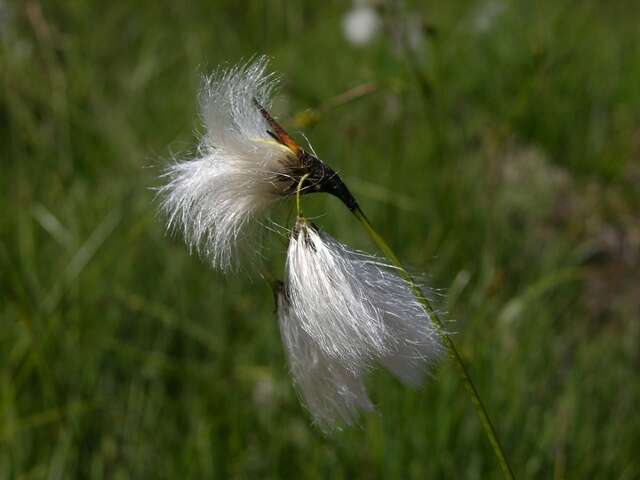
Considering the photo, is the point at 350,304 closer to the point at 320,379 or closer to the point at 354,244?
the point at 320,379

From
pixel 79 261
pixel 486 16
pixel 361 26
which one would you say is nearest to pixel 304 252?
pixel 79 261

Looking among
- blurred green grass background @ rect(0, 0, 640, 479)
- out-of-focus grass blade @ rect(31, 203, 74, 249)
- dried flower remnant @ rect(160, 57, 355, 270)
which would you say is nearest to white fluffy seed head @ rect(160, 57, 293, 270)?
dried flower remnant @ rect(160, 57, 355, 270)

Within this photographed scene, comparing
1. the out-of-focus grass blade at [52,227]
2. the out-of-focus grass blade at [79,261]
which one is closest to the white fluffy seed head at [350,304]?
the out-of-focus grass blade at [79,261]

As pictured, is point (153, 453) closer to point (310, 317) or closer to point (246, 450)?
point (246, 450)

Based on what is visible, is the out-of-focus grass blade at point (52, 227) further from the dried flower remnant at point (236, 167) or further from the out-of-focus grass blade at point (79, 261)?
the dried flower remnant at point (236, 167)

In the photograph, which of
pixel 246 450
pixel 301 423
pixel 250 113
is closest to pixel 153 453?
pixel 246 450

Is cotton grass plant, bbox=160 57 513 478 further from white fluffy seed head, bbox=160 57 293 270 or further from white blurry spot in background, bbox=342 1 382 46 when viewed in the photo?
white blurry spot in background, bbox=342 1 382 46

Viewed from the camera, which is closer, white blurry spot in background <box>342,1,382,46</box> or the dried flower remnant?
the dried flower remnant
